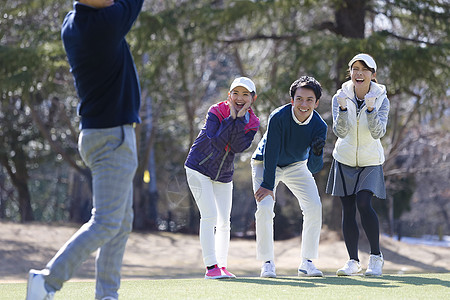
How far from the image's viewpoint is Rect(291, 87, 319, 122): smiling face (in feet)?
22.1

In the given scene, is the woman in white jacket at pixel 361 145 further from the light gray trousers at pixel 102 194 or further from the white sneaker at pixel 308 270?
the light gray trousers at pixel 102 194

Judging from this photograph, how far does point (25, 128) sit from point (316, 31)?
39.0 feet

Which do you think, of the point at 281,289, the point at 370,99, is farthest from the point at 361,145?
the point at 281,289

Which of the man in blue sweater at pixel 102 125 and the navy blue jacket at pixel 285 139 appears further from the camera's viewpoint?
the navy blue jacket at pixel 285 139

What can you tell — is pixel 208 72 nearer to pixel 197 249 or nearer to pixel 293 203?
pixel 293 203

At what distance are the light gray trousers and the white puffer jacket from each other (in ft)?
10.1

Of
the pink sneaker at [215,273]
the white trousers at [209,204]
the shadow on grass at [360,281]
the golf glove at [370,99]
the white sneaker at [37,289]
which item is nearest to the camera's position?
the white sneaker at [37,289]

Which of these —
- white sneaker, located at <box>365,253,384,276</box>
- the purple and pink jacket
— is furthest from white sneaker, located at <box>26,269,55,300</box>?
white sneaker, located at <box>365,253,384,276</box>

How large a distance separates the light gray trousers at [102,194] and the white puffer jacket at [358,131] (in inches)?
121

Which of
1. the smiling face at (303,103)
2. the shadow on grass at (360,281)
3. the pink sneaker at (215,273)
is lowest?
the pink sneaker at (215,273)

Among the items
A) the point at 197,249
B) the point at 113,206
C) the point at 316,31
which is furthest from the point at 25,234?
the point at 113,206

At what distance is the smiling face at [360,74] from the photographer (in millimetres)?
6750

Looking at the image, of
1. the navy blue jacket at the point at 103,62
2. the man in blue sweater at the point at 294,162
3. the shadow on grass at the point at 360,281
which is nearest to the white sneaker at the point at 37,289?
the navy blue jacket at the point at 103,62

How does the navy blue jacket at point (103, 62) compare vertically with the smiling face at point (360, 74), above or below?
below
